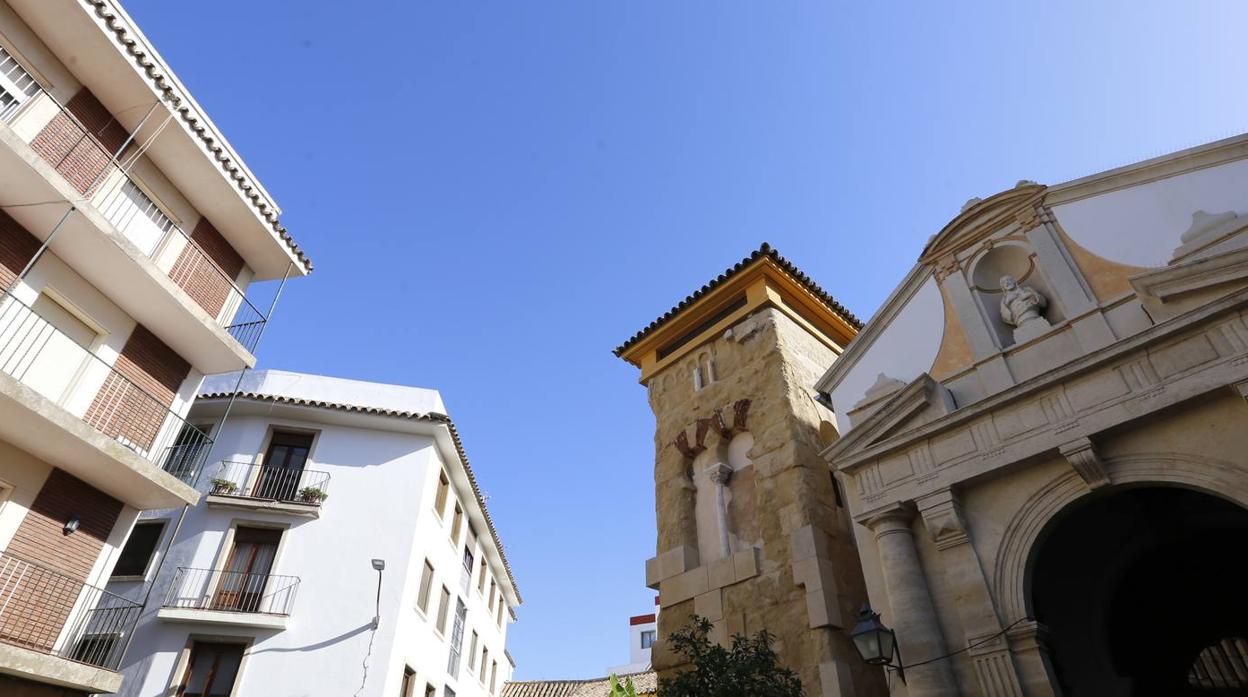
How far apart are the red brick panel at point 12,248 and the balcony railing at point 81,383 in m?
0.39

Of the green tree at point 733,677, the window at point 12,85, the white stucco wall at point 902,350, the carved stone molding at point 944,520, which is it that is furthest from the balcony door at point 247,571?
the carved stone molding at point 944,520

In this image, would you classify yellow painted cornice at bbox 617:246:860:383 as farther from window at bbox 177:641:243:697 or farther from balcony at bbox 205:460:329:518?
window at bbox 177:641:243:697

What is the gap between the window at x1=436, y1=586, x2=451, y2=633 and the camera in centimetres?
1853

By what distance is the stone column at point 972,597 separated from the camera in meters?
6.66

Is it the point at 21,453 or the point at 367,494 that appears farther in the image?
the point at 367,494

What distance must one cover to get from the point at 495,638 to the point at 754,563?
18.9m

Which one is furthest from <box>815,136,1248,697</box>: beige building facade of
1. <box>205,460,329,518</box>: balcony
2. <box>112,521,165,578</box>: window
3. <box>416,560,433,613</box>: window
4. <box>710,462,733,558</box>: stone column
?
<box>112,521,165,578</box>: window

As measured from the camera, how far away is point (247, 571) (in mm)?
15500

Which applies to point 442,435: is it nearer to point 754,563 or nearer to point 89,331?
point 89,331

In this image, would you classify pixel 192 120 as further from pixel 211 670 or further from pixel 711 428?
pixel 211 670

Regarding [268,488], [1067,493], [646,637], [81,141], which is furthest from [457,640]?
[646,637]

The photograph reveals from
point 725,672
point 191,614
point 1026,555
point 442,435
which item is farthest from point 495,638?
point 1026,555

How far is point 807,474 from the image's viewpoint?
1023 centimetres

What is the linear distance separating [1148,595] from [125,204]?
628 inches
